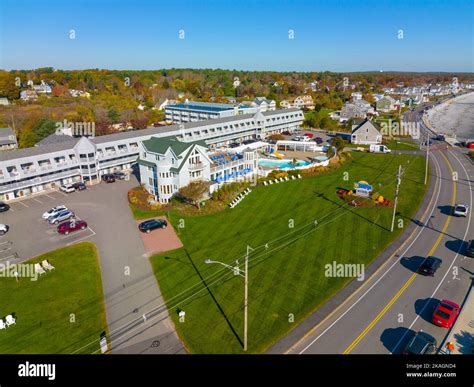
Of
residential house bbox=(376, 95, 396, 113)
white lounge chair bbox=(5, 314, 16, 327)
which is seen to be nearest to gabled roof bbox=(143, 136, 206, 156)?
white lounge chair bbox=(5, 314, 16, 327)

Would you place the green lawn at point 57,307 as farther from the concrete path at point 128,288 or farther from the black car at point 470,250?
the black car at point 470,250

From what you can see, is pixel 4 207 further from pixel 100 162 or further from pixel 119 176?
pixel 119 176

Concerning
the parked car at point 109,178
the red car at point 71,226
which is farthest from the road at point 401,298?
the parked car at point 109,178

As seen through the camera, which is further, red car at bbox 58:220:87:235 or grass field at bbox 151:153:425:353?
red car at bbox 58:220:87:235

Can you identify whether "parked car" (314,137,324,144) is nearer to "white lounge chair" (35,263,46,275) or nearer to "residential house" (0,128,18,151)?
"white lounge chair" (35,263,46,275)

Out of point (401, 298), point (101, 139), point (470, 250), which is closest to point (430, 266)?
point (401, 298)
